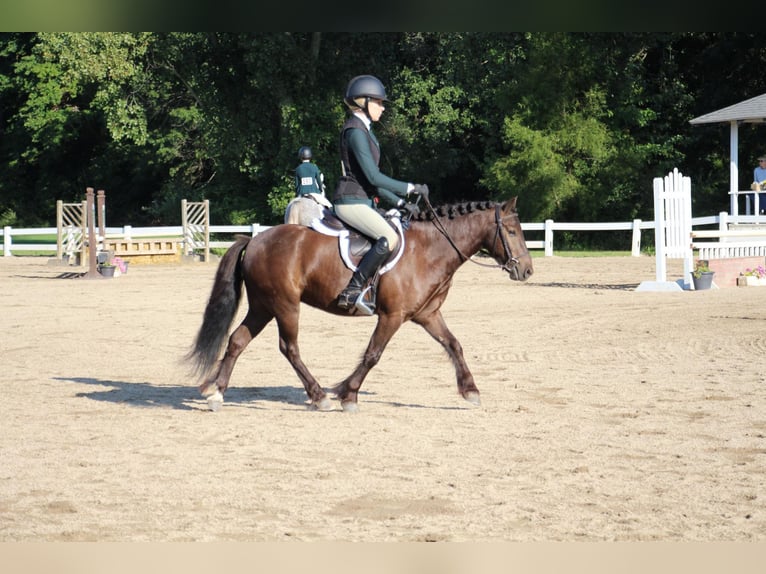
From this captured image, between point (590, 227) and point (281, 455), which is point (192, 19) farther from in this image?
point (590, 227)

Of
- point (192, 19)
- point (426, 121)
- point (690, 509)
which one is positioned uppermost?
point (426, 121)

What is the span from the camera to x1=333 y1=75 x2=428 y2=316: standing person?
8.48 meters

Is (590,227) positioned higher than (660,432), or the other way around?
(590,227)

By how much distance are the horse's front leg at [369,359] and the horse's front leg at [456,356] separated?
31 centimetres

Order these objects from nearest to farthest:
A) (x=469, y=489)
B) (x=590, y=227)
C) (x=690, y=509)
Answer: (x=690, y=509)
(x=469, y=489)
(x=590, y=227)

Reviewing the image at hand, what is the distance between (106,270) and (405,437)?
58.9 ft

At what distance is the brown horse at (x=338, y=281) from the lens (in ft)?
28.9

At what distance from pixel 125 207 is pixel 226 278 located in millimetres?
44057

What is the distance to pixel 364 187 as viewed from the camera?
8.71 metres

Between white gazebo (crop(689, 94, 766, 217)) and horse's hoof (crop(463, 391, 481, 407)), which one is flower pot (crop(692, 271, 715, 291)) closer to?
white gazebo (crop(689, 94, 766, 217))

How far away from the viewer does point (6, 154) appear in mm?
53375

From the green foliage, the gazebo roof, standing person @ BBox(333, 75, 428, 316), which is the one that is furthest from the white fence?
standing person @ BBox(333, 75, 428, 316)

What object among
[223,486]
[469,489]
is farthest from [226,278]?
[469,489]

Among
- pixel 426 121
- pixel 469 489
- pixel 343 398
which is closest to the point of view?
pixel 469 489
